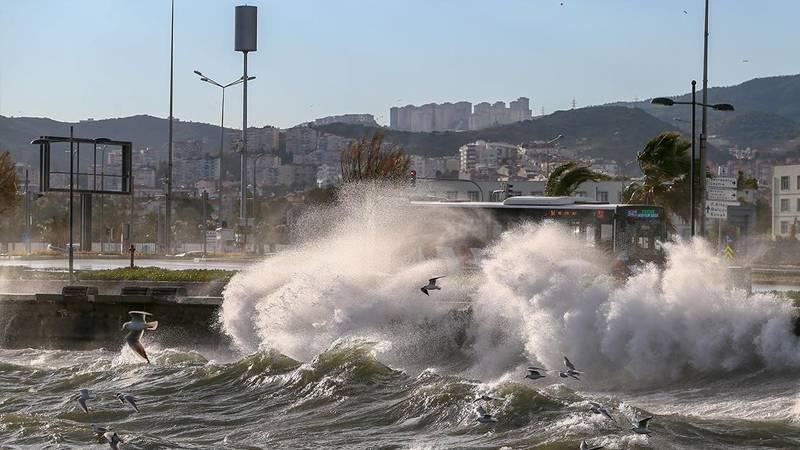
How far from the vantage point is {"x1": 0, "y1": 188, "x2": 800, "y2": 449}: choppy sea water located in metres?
19.1

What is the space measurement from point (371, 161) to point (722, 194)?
38920 millimetres

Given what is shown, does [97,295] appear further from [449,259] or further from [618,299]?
[618,299]

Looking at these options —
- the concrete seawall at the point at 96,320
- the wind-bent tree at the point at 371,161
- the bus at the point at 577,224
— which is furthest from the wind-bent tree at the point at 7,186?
the bus at the point at 577,224

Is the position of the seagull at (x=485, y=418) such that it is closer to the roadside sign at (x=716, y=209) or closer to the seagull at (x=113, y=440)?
the seagull at (x=113, y=440)

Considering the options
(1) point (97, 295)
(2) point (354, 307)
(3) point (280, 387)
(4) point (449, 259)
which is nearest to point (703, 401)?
(3) point (280, 387)

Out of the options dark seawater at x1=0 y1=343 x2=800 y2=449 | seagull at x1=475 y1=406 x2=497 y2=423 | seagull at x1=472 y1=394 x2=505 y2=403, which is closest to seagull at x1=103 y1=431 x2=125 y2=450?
dark seawater at x1=0 y1=343 x2=800 y2=449

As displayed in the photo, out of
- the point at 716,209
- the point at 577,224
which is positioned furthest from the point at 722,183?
the point at 577,224

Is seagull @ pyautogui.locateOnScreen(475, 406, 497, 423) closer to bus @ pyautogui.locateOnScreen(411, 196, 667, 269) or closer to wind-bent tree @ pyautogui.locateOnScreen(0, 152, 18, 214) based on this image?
bus @ pyautogui.locateOnScreen(411, 196, 667, 269)

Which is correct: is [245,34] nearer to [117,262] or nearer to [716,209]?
[117,262]

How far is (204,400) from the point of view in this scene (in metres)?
24.5

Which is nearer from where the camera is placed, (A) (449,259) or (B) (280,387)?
(B) (280,387)

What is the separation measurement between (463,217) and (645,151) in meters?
13.7

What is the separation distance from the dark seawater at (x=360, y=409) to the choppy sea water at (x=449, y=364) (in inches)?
2.0

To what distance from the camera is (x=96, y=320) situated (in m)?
35.4
